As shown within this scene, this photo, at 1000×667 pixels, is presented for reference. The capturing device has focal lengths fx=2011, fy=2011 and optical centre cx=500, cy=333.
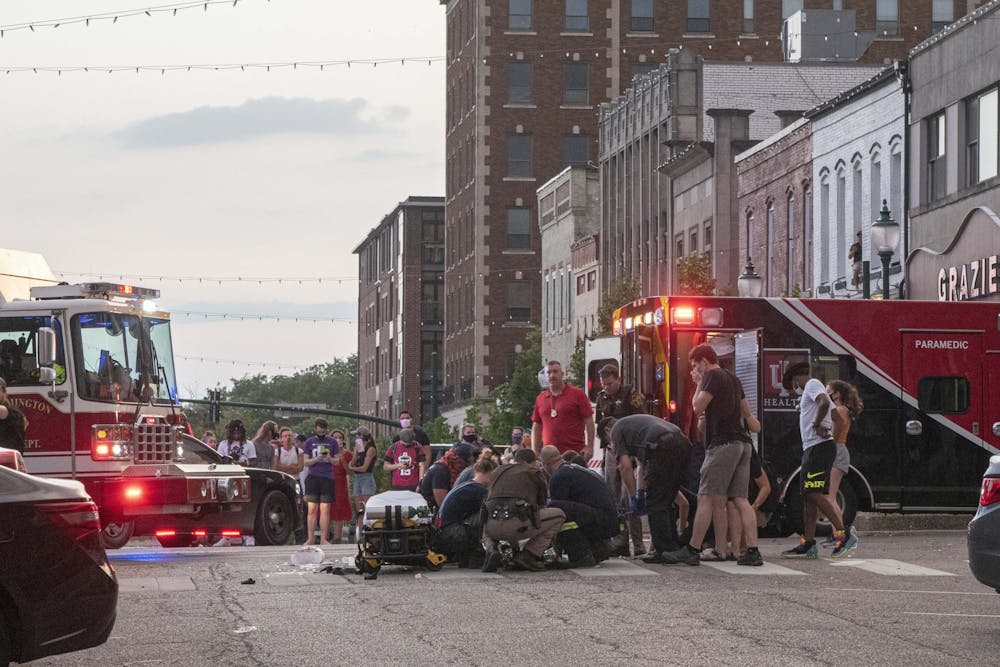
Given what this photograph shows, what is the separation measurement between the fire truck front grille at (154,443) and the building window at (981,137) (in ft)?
53.8

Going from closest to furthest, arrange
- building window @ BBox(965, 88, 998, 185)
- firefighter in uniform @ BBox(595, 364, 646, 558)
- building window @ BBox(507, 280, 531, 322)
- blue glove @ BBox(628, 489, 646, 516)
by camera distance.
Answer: blue glove @ BBox(628, 489, 646, 516) < firefighter in uniform @ BBox(595, 364, 646, 558) < building window @ BBox(965, 88, 998, 185) < building window @ BBox(507, 280, 531, 322)

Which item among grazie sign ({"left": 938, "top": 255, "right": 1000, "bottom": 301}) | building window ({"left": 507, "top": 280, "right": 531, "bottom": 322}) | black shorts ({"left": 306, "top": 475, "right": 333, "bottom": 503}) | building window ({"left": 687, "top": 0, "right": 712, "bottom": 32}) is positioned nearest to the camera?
black shorts ({"left": 306, "top": 475, "right": 333, "bottom": 503})

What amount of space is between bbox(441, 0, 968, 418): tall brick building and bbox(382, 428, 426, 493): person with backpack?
53.4 metres

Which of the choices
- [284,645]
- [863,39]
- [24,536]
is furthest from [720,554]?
[863,39]

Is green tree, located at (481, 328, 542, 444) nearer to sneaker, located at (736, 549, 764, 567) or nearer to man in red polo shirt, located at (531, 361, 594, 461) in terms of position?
man in red polo shirt, located at (531, 361, 594, 461)

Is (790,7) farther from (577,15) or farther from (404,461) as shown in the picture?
(404,461)

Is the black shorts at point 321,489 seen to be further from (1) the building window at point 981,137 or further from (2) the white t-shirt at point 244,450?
(1) the building window at point 981,137

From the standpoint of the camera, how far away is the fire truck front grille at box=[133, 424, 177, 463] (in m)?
21.0

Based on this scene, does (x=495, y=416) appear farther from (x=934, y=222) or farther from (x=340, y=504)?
(x=340, y=504)

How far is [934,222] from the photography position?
35000 mm

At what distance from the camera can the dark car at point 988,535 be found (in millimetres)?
11969

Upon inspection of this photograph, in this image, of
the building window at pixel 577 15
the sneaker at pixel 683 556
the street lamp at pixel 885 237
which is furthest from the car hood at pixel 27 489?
the building window at pixel 577 15

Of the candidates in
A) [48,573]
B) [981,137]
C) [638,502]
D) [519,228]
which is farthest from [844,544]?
[519,228]

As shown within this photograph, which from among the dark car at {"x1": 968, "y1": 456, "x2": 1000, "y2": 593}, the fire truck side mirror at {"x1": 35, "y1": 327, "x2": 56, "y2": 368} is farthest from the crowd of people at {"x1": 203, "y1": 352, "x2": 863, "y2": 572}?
the dark car at {"x1": 968, "y1": 456, "x2": 1000, "y2": 593}
